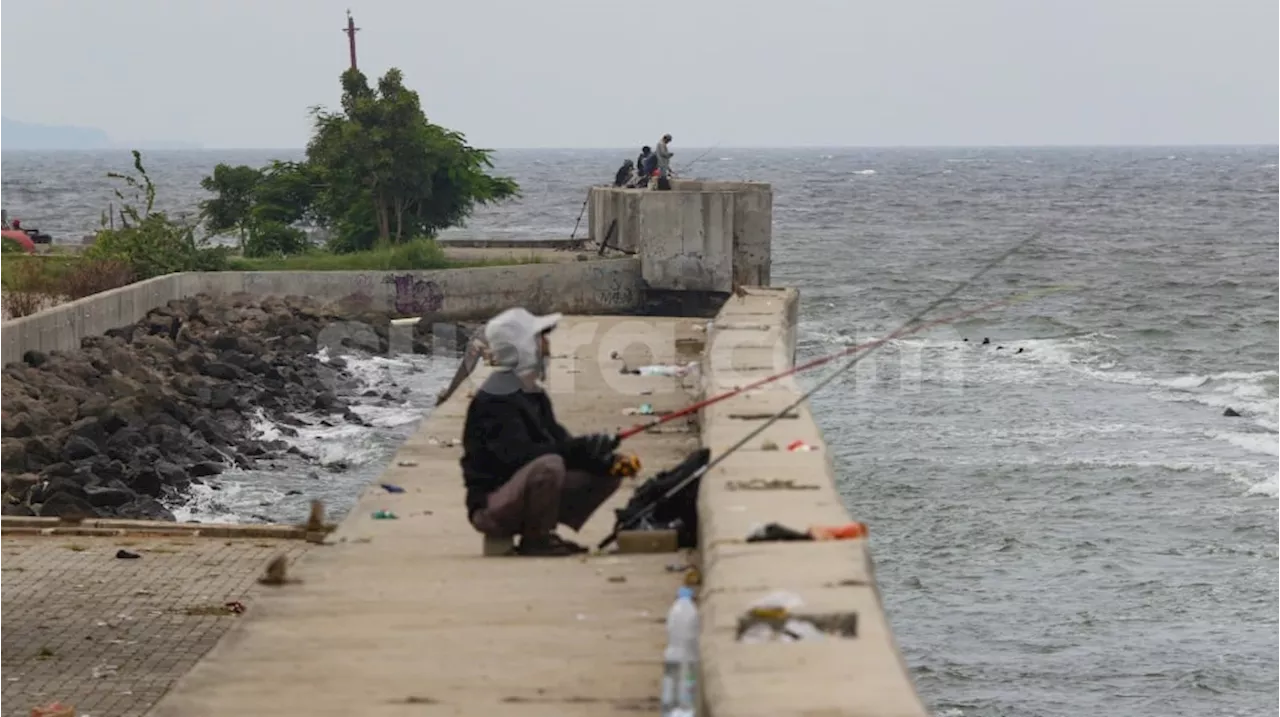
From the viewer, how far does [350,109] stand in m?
38.2


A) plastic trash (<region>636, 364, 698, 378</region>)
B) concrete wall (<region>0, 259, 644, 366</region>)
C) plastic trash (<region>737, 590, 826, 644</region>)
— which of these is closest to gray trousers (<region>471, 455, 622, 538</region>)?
plastic trash (<region>737, 590, 826, 644</region>)

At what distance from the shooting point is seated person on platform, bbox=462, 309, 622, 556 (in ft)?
28.0

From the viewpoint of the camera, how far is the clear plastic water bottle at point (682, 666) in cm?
613

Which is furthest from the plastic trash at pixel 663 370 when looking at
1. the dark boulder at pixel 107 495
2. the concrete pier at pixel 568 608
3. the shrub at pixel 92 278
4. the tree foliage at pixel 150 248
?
the tree foliage at pixel 150 248

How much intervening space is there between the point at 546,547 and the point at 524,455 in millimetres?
477

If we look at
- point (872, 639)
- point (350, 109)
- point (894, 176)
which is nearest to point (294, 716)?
point (872, 639)

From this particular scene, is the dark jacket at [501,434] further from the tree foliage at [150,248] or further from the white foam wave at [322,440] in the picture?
the tree foliage at [150,248]

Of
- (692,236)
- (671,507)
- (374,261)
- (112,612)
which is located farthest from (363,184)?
(671,507)

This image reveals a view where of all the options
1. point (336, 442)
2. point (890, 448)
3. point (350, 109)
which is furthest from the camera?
point (350, 109)

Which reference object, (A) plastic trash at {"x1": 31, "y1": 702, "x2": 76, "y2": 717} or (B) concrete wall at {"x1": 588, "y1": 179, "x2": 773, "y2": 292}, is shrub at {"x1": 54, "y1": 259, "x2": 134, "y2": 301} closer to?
(B) concrete wall at {"x1": 588, "y1": 179, "x2": 773, "y2": 292}

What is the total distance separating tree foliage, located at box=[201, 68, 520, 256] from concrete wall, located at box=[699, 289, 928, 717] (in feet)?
87.5

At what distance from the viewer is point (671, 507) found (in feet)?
30.0

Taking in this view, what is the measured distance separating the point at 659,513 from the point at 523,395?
0.96m

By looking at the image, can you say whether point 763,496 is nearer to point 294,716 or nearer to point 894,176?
point 294,716
